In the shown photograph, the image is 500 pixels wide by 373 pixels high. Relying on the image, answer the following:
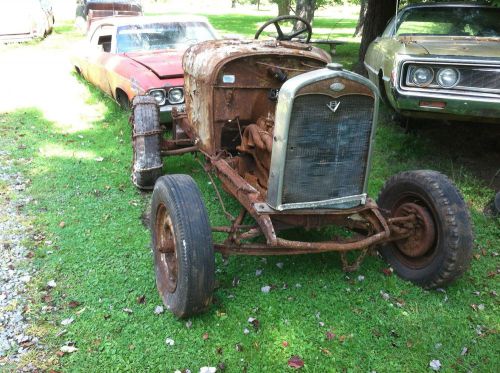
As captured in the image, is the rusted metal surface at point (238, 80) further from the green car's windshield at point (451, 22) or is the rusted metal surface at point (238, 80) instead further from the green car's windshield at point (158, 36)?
the green car's windshield at point (158, 36)

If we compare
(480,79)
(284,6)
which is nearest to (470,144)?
(480,79)

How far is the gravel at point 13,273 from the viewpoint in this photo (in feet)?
10.2

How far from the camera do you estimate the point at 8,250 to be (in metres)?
4.18

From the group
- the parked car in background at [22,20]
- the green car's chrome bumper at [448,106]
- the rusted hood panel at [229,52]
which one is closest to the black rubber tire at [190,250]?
the rusted hood panel at [229,52]

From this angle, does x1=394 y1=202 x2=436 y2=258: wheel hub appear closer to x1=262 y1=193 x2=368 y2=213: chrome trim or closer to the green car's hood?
x1=262 y1=193 x2=368 y2=213: chrome trim

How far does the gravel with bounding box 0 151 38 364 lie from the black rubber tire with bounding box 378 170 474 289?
9.69 ft

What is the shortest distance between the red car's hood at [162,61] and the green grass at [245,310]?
2010 mm

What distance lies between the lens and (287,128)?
3182 millimetres

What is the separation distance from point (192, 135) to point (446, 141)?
149 inches

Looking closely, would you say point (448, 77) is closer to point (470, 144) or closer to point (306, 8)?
point (470, 144)

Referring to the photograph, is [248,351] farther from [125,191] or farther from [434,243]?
[125,191]

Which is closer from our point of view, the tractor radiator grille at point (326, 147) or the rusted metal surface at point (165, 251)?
the tractor radiator grille at point (326, 147)

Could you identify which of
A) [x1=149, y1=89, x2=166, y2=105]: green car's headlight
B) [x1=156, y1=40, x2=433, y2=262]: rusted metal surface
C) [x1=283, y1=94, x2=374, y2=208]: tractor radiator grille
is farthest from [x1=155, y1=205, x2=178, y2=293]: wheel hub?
[x1=149, y1=89, x2=166, y2=105]: green car's headlight

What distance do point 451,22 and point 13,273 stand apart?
20.7 ft
